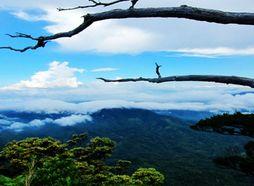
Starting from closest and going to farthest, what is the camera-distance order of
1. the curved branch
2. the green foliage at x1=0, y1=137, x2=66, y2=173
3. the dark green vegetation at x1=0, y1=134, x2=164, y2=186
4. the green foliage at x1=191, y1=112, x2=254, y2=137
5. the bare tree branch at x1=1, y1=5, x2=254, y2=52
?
the bare tree branch at x1=1, y1=5, x2=254, y2=52 → the curved branch → the green foliage at x1=191, y1=112, x2=254, y2=137 → the dark green vegetation at x1=0, y1=134, x2=164, y2=186 → the green foliage at x1=0, y1=137, x2=66, y2=173

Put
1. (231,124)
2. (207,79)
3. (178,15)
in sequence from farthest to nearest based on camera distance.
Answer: (231,124) < (207,79) < (178,15)

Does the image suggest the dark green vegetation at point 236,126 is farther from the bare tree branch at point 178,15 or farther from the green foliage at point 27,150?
the bare tree branch at point 178,15

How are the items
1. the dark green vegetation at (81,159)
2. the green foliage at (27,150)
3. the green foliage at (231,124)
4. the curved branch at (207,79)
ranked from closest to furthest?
the curved branch at (207,79)
the green foliage at (231,124)
the dark green vegetation at (81,159)
the green foliage at (27,150)

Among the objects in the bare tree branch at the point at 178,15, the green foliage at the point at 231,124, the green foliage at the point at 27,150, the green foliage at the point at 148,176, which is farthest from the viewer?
the green foliage at the point at 27,150

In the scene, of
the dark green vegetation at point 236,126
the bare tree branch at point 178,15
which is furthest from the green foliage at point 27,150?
the bare tree branch at point 178,15

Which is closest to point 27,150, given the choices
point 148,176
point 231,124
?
point 148,176

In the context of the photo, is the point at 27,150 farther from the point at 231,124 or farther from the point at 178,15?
the point at 178,15

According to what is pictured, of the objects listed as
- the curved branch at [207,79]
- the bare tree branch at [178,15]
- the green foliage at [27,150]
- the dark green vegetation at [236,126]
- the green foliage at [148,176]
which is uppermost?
the bare tree branch at [178,15]

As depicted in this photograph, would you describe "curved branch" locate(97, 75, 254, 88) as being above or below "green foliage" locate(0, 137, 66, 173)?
above

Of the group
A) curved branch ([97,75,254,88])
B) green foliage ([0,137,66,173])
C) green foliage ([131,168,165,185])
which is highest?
curved branch ([97,75,254,88])

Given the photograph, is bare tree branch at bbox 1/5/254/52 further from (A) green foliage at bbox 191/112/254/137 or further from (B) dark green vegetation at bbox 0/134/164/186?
(B) dark green vegetation at bbox 0/134/164/186

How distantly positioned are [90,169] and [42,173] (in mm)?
36897

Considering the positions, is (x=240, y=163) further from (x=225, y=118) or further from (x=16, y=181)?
(x=16, y=181)

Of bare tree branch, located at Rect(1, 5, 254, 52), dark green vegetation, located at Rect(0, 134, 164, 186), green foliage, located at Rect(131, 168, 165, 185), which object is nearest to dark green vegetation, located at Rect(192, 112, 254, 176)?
dark green vegetation, located at Rect(0, 134, 164, 186)
